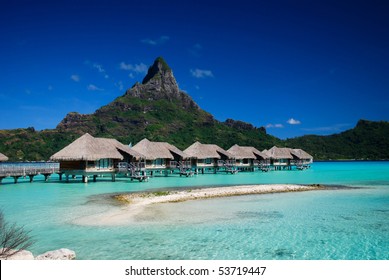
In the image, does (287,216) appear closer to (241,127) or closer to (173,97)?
(241,127)

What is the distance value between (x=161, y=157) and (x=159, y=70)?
9908 cm

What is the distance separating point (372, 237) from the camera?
9742mm

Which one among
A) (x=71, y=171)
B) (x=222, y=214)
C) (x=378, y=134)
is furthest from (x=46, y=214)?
(x=378, y=134)

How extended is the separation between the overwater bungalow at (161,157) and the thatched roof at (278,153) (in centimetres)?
2021

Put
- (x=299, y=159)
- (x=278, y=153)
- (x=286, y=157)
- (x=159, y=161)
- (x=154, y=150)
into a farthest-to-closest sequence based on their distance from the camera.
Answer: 1. (x=299, y=159)
2. (x=286, y=157)
3. (x=278, y=153)
4. (x=159, y=161)
5. (x=154, y=150)

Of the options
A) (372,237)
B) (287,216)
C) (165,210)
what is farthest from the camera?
(165,210)

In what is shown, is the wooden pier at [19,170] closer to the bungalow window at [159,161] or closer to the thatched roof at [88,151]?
the thatched roof at [88,151]

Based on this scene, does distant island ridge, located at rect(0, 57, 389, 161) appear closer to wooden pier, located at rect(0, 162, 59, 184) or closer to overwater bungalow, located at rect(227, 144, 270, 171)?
overwater bungalow, located at rect(227, 144, 270, 171)

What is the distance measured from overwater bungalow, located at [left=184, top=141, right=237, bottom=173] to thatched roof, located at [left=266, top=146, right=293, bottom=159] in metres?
10.5

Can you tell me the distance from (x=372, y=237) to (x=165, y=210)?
7.82 metres

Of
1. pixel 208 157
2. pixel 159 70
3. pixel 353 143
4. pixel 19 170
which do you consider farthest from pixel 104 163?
pixel 159 70

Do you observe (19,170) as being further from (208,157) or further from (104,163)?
(208,157)

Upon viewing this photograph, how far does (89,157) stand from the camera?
2828 centimetres

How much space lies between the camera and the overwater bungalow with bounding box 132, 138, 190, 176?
39969 millimetres
